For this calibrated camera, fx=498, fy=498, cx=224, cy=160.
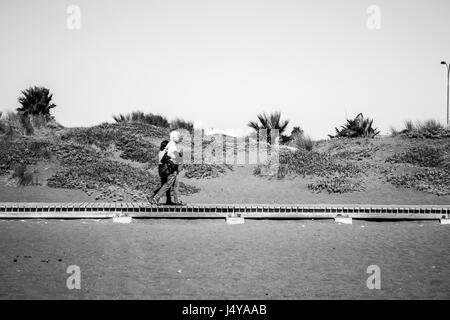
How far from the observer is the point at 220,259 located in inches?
330

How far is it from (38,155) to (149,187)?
5.37 meters

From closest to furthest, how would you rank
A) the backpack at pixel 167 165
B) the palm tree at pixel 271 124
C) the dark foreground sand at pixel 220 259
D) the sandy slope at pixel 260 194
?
the dark foreground sand at pixel 220 259, the backpack at pixel 167 165, the sandy slope at pixel 260 194, the palm tree at pixel 271 124

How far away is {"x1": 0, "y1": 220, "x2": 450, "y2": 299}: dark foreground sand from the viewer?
21.6 ft

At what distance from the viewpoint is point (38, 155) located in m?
21.2

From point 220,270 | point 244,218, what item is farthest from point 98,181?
point 220,270

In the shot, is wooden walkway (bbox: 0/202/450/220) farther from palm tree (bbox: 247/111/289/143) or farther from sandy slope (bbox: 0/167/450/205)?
palm tree (bbox: 247/111/289/143)

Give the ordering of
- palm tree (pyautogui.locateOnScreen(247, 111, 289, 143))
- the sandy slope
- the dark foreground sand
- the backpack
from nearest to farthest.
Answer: the dark foreground sand
the backpack
the sandy slope
palm tree (pyautogui.locateOnScreen(247, 111, 289, 143))

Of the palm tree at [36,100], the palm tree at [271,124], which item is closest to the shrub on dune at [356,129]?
the palm tree at [271,124]

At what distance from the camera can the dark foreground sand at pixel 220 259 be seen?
6578 millimetres

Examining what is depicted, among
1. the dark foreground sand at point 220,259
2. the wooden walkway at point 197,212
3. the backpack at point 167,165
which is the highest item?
the backpack at point 167,165

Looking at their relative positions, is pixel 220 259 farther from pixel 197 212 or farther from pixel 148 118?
pixel 148 118

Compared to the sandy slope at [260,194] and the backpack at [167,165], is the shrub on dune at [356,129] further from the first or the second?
the backpack at [167,165]

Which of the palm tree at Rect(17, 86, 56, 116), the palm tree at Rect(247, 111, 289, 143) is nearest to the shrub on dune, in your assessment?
the palm tree at Rect(247, 111, 289, 143)

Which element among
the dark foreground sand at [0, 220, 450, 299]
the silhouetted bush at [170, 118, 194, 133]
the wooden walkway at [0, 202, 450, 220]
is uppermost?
the silhouetted bush at [170, 118, 194, 133]
